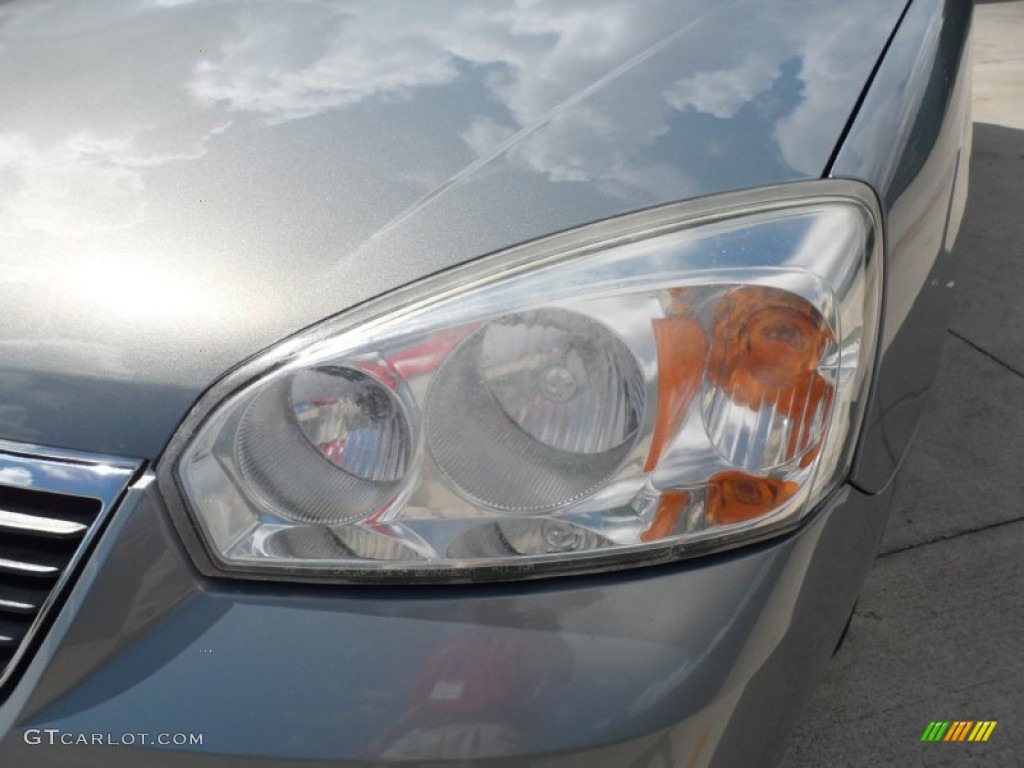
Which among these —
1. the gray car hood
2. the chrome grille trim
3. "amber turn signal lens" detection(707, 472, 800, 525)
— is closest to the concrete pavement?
"amber turn signal lens" detection(707, 472, 800, 525)

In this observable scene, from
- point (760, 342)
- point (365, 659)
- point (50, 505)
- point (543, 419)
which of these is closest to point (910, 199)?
point (760, 342)

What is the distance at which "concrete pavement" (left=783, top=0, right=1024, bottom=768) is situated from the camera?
6.12 ft

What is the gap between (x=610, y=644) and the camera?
0.97 metres

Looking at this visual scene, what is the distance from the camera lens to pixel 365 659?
37.7 inches

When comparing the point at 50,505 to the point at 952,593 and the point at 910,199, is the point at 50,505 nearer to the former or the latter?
the point at 910,199

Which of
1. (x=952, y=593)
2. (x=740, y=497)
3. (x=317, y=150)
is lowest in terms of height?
(x=952, y=593)

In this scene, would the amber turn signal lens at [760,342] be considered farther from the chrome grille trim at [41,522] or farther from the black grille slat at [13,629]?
the black grille slat at [13,629]

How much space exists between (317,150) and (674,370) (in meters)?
0.53

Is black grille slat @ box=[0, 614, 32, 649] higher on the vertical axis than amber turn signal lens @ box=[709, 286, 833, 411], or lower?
lower

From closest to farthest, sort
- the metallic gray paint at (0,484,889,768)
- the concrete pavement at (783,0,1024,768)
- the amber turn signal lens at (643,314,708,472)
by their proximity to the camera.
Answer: the metallic gray paint at (0,484,889,768) → the amber turn signal lens at (643,314,708,472) → the concrete pavement at (783,0,1024,768)

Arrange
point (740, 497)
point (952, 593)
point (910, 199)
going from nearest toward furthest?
point (740, 497) → point (910, 199) → point (952, 593)

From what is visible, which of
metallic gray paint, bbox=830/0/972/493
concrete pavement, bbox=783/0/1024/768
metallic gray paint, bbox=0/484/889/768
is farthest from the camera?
concrete pavement, bbox=783/0/1024/768

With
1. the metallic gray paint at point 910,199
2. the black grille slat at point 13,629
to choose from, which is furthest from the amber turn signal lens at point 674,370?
the black grille slat at point 13,629

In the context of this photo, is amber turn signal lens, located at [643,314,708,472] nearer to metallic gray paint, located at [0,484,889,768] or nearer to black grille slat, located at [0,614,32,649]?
metallic gray paint, located at [0,484,889,768]
